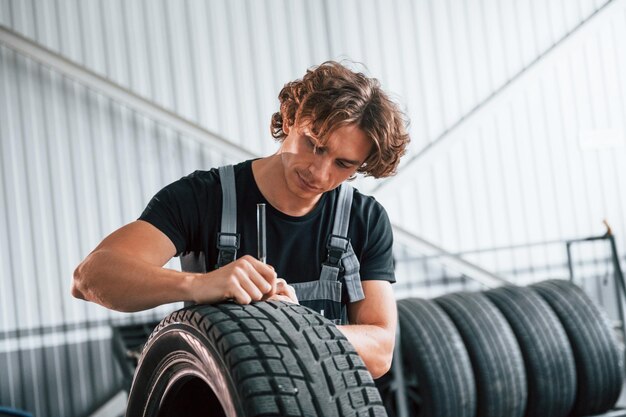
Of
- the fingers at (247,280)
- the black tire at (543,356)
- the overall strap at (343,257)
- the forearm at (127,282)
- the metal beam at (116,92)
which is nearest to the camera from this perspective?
the fingers at (247,280)

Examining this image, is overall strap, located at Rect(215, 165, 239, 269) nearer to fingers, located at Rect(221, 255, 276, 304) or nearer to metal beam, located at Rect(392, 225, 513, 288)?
fingers, located at Rect(221, 255, 276, 304)

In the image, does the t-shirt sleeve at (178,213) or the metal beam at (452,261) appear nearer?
→ the t-shirt sleeve at (178,213)

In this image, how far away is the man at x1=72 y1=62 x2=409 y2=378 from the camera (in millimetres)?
A: 1690

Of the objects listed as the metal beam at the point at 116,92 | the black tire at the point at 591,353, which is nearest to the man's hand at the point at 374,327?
the black tire at the point at 591,353

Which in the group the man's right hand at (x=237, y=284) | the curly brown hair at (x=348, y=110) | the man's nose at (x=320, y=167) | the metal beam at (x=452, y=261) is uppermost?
the curly brown hair at (x=348, y=110)

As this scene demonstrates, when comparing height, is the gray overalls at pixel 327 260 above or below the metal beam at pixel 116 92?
below

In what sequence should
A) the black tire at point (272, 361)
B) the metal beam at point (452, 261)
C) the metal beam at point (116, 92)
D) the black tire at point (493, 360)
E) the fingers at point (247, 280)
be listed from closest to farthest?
1. the black tire at point (272, 361)
2. the fingers at point (247, 280)
3. the black tire at point (493, 360)
4. the metal beam at point (116, 92)
5. the metal beam at point (452, 261)

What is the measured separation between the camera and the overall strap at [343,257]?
5.81ft

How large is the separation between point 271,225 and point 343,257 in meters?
0.18

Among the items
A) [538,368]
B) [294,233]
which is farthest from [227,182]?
[538,368]

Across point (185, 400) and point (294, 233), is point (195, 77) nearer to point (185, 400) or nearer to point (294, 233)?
point (294, 233)

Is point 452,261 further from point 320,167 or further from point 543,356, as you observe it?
point 320,167

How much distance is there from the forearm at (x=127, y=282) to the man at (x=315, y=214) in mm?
37

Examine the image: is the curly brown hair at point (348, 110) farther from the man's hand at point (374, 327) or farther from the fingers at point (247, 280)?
the fingers at point (247, 280)
